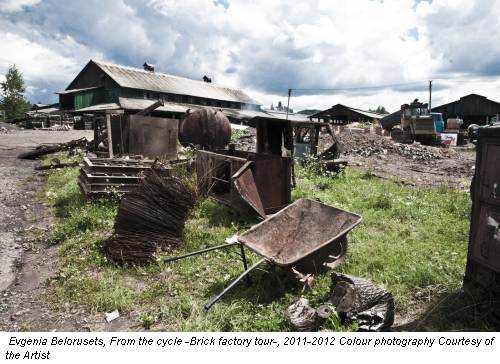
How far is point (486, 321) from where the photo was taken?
3.24 meters

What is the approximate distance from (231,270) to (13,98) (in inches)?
2067

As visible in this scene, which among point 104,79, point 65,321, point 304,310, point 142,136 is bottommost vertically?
point 65,321

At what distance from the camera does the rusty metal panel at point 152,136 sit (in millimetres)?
12508

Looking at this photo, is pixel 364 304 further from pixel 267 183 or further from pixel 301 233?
pixel 267 183

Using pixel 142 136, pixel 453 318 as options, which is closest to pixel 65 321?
pixel 453 318

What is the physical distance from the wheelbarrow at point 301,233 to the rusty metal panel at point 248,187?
46.1 inches

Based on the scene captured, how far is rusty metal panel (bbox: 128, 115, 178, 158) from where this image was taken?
41.0 feet

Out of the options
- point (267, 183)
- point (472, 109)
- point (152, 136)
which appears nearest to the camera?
point (267, 183)

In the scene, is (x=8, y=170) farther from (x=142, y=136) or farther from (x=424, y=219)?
(x=424, y=219)

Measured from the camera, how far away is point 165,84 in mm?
36594

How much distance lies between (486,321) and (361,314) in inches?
44.4

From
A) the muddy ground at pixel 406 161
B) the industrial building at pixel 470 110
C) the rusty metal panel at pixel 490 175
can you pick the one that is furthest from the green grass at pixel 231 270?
the industrial building at pixel 470 110

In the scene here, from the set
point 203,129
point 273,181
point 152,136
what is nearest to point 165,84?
point 203,129

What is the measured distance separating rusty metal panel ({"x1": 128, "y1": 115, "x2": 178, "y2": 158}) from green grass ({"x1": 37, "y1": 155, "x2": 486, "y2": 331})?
5.82 metres
